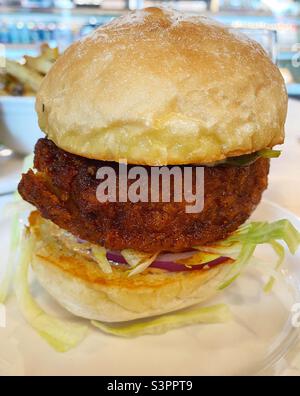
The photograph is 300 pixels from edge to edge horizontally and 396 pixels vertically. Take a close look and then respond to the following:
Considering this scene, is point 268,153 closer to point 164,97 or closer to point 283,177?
point 164,97

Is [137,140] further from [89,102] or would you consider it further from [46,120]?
[46,120]

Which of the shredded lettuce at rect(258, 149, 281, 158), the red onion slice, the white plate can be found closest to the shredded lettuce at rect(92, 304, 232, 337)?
the white plate

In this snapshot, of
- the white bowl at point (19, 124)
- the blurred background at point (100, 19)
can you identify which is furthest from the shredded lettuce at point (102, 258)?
the blurred background at point (100, 19)

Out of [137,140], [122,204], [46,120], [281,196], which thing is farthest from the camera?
[281,196]

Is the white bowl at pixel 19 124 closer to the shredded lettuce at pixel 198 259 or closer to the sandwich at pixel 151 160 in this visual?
the sandwich at pixel 151 160

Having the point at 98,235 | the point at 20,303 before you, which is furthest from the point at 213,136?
the point at 20,303

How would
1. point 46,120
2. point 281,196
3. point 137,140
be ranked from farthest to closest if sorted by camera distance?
point 281,196 < point 46,120 < point 137,140

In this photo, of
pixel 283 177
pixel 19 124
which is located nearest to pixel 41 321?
pixel 19 124
